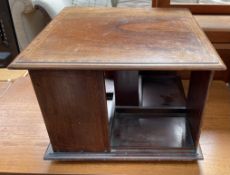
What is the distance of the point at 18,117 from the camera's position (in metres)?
0.88

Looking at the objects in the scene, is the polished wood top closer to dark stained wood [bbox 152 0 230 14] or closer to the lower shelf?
dark stained wood [bbox 152 0 230 14]

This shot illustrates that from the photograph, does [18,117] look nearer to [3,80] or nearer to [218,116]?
[3,80]

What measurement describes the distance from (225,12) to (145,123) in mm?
595

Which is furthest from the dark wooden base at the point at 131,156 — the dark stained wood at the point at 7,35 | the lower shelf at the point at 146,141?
the dark stained wood at the point at 7,35

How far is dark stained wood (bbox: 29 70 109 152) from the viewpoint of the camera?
57 centimetres

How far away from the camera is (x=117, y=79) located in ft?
2.77

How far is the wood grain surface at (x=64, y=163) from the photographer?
0.67 metres

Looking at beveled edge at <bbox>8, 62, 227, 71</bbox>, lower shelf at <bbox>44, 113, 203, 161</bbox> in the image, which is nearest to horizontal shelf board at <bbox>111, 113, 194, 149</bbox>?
lower shelf at <bbox>44, 113, 203, 161</bbox>

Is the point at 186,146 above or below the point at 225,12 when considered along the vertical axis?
below

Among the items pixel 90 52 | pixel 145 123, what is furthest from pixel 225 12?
pixel 90 52

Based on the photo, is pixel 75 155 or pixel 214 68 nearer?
pixel 214 68

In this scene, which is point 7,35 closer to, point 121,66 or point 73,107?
point 73,107

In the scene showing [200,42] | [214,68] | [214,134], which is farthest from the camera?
[214,134]

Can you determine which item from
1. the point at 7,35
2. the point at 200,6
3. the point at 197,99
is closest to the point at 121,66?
the point at 197,99
